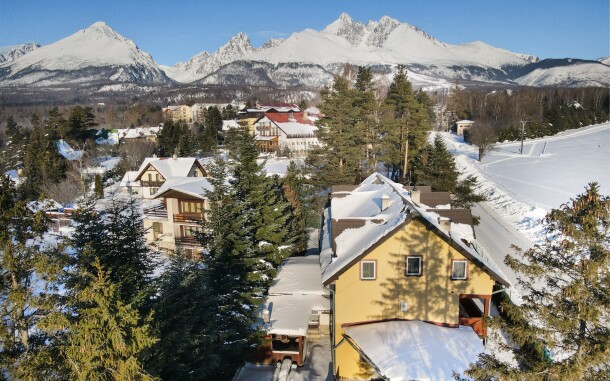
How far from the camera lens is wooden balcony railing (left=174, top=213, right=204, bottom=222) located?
30.7m

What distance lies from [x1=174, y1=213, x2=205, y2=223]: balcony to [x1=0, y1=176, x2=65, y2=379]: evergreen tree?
22.7 meters

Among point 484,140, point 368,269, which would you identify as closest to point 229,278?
point 368,269

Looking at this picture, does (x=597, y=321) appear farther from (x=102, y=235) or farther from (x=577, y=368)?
(x=102, y=235)

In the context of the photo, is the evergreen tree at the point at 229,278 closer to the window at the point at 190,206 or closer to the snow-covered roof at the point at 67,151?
the window at the point at 190,206

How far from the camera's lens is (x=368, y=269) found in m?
16.4

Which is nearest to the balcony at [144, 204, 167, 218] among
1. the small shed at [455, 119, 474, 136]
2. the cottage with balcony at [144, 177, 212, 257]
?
the cottage with balcony at [144, 177, 212, 257]

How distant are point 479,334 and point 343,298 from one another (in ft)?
19.4

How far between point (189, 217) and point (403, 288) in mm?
19795

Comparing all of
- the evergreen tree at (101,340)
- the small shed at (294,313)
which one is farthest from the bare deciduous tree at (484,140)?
the evergreen tree at (101,340)

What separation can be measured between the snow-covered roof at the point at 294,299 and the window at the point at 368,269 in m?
3.66

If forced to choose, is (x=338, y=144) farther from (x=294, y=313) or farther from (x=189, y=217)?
(x=294, y=313)

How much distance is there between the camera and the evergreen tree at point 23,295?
287 inches

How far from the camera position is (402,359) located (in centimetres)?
1368

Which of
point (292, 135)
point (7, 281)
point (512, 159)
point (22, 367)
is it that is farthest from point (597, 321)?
point (292, 135)
